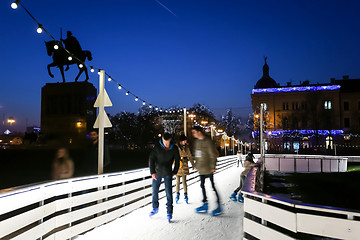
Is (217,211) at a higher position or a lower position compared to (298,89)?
lower

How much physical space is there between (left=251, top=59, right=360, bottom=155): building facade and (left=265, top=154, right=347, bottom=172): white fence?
3400 cm

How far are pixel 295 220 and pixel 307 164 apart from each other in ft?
83.0

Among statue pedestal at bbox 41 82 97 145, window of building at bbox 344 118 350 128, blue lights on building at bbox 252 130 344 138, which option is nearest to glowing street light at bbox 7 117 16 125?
statue pedestal at bbox 41 82 97 145

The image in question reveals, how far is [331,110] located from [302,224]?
6828 centimetres

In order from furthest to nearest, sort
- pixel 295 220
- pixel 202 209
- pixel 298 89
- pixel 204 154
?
1. pixel 298 89
2. pixel 202 209
3. pixel 204 154
4. pixel 295 220

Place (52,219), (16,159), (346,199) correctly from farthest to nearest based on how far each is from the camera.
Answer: (16,159), (346,199), (52,219)

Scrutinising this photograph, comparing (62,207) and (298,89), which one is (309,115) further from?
(62,207)

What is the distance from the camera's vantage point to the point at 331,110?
6550cm

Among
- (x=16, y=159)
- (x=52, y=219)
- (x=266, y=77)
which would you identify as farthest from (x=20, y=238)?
(x=266, y=77)

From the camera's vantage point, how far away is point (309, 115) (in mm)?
65500

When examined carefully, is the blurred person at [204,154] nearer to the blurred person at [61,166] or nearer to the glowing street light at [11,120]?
the blurred person at [61,166]

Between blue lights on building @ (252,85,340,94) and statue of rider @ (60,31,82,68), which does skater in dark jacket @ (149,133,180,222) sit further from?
blue lights on building @ (252,85,340,94)

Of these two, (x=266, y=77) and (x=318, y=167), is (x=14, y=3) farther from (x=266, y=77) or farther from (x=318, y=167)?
(x=266, y=77)

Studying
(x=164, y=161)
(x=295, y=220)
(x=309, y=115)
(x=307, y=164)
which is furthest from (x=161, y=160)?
(x=309, y=115)
